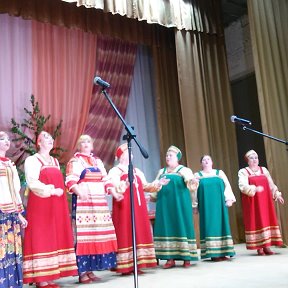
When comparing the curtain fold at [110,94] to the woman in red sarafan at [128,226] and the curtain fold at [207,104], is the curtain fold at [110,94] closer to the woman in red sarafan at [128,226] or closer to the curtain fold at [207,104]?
the curtain fold at [207,104]

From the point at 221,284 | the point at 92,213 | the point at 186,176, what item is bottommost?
the point at 221,284

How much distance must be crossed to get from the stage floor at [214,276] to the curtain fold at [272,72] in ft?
6.05

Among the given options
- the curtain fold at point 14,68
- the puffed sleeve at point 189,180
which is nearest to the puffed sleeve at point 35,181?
the puffed sleeve at point 189,180

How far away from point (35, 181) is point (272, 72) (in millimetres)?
4118

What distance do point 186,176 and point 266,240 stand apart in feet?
4.20

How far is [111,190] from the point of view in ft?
12.8

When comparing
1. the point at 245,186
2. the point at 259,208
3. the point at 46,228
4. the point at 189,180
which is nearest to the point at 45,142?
the point at 46,228

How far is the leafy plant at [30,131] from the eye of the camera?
17.3 ft

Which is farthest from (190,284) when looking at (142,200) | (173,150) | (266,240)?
(266,240)

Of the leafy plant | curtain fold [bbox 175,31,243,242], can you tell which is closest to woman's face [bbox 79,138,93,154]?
the leafy plant

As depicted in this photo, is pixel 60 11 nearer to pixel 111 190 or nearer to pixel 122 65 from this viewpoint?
pixel 122 65

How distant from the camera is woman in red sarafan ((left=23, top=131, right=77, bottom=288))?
3.40 meters

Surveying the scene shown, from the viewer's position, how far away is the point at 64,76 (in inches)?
249

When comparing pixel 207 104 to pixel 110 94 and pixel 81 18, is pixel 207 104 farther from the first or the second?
pixel 81 18
